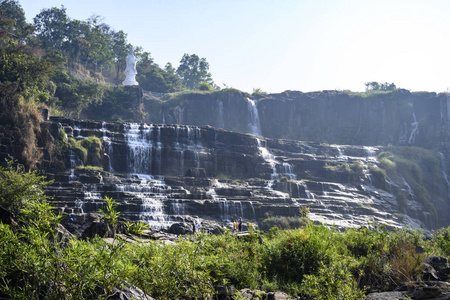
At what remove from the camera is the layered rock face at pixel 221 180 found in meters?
25.6

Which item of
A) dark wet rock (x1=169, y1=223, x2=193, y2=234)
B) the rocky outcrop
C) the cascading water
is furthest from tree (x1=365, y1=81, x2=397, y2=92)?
dark wet rock (x1=169, y1=223, x2=193, y2=234)

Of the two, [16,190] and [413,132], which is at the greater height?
[413,132]

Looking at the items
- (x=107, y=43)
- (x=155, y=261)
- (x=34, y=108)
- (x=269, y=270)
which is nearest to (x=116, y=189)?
(x=34, y=108)

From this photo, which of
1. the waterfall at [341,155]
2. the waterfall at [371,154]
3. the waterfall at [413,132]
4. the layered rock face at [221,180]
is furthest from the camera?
the waterfall at [413,132]

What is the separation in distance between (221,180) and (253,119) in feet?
81.3

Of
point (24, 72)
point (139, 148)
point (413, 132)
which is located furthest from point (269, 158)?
point (413, 132)

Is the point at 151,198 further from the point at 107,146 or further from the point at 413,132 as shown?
the point at 413,132

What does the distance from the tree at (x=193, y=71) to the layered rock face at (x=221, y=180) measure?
3878 cm

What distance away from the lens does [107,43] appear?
215 ft

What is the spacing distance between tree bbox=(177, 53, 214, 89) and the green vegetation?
67.4 metres

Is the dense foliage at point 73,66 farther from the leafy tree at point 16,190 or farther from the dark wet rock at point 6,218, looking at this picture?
the dark wet rock at point 6,218

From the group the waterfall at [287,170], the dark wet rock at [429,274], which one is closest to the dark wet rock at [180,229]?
the dark wet rock at [429,274]

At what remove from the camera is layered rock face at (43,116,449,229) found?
1009 inches

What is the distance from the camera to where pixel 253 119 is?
56.2 m
